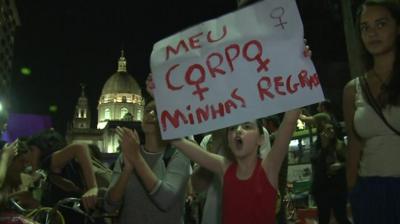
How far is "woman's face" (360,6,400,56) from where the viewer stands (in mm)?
2637

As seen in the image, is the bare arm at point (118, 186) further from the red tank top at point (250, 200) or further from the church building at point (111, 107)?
the church building at point (111, 107)

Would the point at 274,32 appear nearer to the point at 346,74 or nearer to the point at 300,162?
the point at 300,162

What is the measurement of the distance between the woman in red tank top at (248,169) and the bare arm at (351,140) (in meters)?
0.29

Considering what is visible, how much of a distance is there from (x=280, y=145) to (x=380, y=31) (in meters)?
0.84

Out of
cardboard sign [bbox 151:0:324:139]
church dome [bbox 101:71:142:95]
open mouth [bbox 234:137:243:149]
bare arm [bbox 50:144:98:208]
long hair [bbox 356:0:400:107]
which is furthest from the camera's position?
church dome [bbox 101:71:142:95]

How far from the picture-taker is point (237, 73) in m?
2.97

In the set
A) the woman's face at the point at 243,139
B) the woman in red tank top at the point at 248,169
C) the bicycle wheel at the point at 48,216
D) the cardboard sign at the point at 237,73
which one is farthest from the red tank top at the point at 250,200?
the bicycle wheel at the point at 48,216

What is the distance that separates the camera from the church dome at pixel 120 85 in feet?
350

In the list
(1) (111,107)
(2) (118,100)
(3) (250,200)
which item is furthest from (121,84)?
(3) (250,200)

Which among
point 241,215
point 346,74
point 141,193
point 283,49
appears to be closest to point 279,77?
point 283,49

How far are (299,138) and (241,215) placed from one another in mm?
8534

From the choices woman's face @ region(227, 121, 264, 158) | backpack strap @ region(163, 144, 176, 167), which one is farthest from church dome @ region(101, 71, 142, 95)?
woman's face @ region(227, 121, 264, 158)

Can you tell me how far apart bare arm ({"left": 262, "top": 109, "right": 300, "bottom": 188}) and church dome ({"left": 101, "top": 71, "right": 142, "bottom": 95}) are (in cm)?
10479

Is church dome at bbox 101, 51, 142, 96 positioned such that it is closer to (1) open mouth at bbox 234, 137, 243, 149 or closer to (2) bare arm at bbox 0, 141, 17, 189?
(2) bare arm at bbox 0, 141, 17, 189
